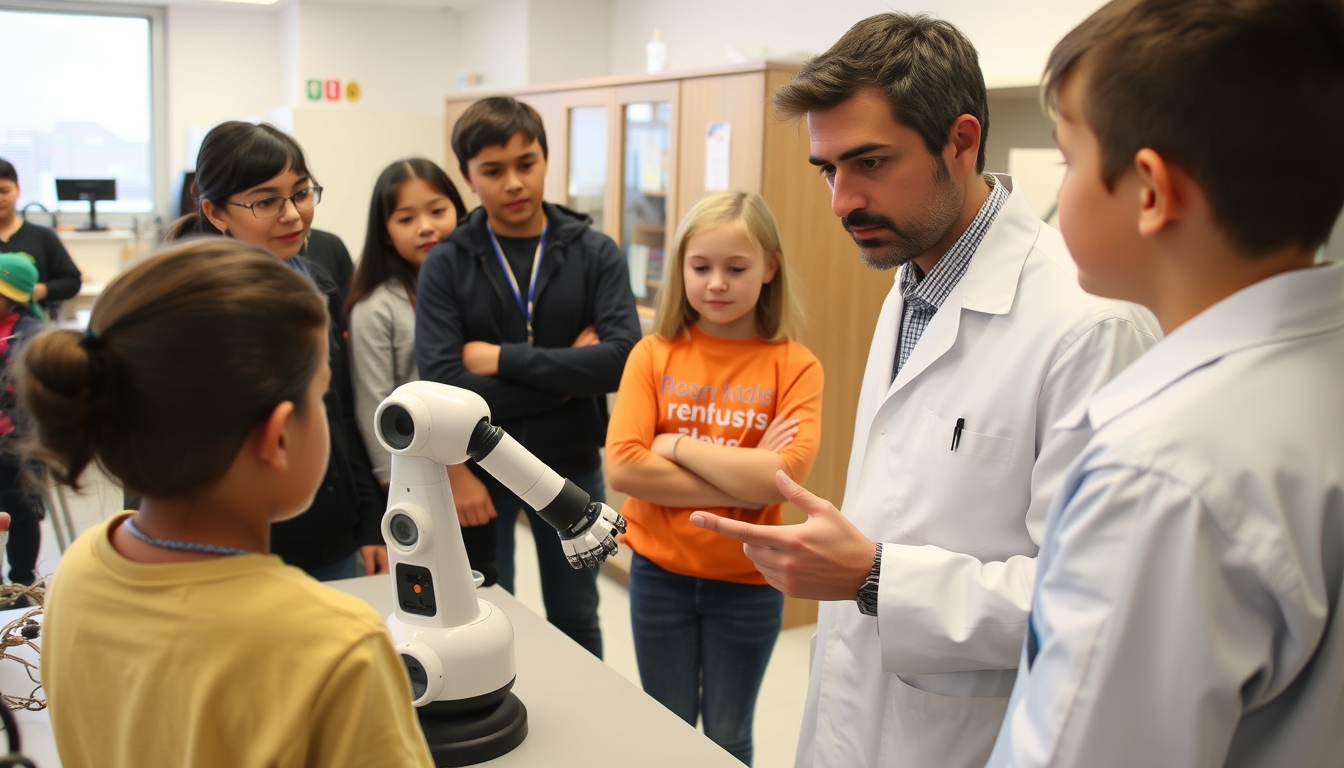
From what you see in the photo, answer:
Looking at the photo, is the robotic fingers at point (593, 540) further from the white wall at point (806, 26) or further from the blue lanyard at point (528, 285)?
the white wall at point (806, 26)

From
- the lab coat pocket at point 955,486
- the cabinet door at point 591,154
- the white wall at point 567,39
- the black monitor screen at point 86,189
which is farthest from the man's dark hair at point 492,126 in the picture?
the black monitor screen at point 86,189

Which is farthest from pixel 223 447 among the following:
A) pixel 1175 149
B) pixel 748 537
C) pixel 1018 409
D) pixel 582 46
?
pixel 582 46

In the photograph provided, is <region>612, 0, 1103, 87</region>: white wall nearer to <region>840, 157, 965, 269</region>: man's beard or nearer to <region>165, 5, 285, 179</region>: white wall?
<region>840, 157, 965, 269</region>: man's beard

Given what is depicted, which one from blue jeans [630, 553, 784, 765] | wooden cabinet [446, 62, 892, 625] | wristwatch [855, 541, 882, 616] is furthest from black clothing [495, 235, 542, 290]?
wristwatch [855, 541, 882, 616]

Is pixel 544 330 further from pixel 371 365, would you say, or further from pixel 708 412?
pixel 708 412

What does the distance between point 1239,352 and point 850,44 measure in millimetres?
798

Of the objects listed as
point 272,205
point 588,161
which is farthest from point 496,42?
point 272,205

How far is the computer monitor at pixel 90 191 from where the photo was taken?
6348 millimetres

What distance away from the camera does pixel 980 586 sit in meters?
1.13

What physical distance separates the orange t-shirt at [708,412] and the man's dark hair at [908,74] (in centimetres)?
69

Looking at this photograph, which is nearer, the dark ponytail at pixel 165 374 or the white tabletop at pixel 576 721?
the dark ponytail at pixel 165 374

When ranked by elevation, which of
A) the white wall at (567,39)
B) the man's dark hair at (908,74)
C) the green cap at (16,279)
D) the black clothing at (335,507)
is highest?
the white wall at (567,39)

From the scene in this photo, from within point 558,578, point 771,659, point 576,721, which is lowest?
point 771,659

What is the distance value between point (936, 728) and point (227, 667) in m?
0.85
